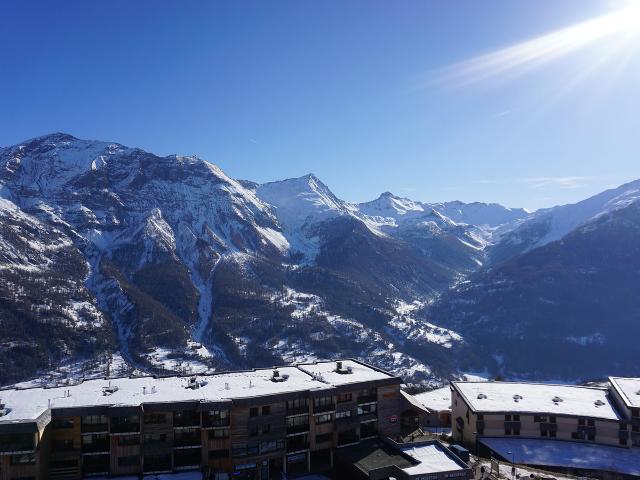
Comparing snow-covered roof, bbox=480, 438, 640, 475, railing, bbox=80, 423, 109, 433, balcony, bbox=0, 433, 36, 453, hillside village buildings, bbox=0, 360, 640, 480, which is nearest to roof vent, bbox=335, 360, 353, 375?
hillside village buildings, bbox=0, 360, 640, 480

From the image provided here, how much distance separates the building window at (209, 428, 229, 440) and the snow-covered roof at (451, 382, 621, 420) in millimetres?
41441

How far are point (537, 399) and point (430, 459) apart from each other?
3188cm

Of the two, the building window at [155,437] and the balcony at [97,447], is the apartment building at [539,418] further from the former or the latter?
the balcony at [97,447]

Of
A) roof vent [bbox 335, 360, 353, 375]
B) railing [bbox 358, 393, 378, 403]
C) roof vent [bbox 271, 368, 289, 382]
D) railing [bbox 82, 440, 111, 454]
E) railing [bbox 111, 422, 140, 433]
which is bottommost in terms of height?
railing [bbox 82, 440, 111, 454]

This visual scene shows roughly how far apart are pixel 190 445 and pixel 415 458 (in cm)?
2791

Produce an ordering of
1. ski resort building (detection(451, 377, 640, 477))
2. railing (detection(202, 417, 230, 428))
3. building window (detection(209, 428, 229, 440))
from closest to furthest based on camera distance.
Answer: railing (detection(202, 417, 230, 428)), building window (detection(209, 428, 229, 440)), ski resort building (detection(451, 377, 640, 477))

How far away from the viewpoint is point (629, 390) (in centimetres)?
9306

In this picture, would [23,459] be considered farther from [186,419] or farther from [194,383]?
[194,383]

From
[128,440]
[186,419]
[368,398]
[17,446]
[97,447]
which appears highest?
[368,398]

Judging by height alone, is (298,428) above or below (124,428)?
below

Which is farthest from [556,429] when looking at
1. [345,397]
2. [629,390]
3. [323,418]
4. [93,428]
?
[93,428]

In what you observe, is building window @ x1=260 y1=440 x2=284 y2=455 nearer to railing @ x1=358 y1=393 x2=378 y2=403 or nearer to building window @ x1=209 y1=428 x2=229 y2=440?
building window @ x1=209 y1=428 x2=229 y2=440

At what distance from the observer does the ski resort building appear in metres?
78.7

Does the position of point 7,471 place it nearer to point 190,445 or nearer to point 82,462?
point 82,462
